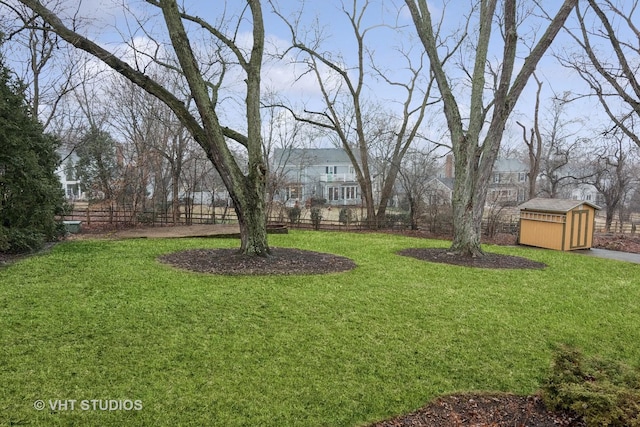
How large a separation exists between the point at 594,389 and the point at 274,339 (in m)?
2.39

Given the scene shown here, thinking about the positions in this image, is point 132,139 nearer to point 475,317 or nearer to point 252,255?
point 252,255

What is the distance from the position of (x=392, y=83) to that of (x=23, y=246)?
1424 centimetres

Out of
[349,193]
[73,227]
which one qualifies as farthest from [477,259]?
[349,193]

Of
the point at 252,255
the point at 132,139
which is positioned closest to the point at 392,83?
the point at 132,139

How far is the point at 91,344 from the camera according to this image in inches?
125

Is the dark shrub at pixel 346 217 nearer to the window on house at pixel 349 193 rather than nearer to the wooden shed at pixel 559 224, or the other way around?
the wooden shed at pixel 559 224

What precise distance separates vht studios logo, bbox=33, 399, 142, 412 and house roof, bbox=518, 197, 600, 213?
37.3ft

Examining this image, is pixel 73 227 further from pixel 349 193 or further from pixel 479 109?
pixel 349 193

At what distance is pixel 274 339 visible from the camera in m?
3.56

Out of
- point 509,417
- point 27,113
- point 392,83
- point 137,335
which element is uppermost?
point 392,83

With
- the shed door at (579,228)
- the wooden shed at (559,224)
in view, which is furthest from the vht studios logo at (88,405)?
the shed door at (579,228)

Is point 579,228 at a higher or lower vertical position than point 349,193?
lower

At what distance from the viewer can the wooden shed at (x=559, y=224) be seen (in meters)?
10.8

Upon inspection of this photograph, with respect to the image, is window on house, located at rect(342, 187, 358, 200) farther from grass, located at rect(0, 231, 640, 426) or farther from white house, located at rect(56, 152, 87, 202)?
grass, located at rect(0, 231, 640, 426)
